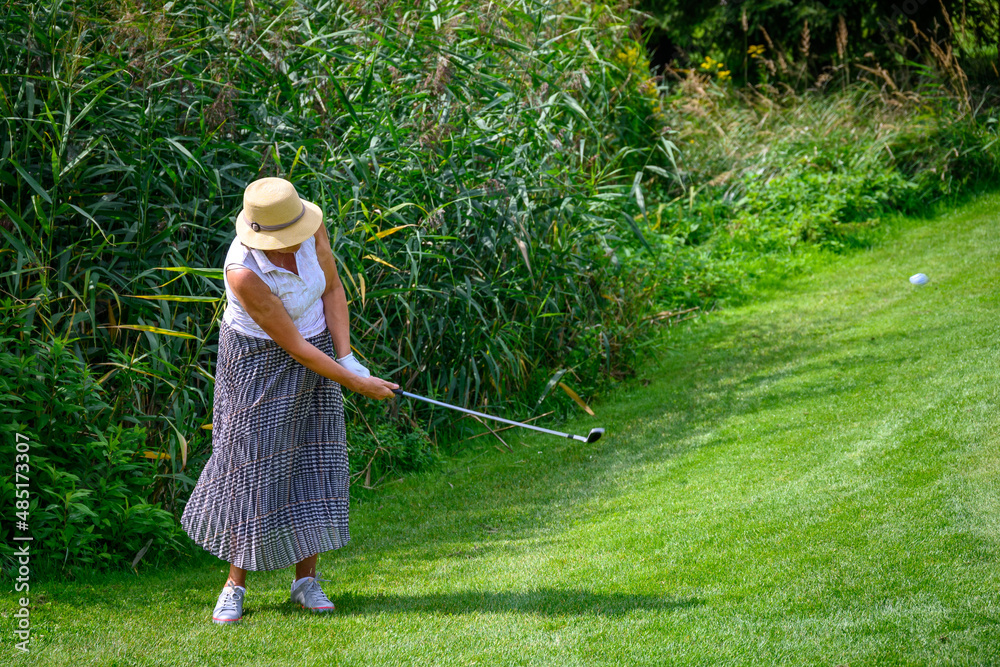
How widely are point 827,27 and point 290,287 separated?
34.2 feet

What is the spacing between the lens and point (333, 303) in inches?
149

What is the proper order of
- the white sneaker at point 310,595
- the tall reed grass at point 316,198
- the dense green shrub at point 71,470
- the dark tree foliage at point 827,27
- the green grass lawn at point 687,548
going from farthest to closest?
the dark tree foliage at point 827,27 → the tall reed grass at point 316,198 → the dense green shrub at point 71,470 → the white sneaker at point 310,595 → the green grass lawn at point 687,548

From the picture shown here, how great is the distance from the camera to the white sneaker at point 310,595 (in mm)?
3688

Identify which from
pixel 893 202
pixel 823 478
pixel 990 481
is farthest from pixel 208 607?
pixel 893 202

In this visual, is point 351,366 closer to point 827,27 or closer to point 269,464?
point 269,464

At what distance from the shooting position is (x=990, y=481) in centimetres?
411

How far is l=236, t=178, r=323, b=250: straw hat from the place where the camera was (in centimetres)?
343

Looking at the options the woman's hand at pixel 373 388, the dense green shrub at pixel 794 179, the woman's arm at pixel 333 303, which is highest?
the woman's arm at pixel 333 303

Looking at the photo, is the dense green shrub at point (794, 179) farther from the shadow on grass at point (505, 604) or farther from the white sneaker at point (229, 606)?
the white sneaker at point (229, 606)

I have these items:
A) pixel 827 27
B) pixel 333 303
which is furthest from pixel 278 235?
pixel 827 27

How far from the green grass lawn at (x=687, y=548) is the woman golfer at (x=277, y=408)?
0.94 feet

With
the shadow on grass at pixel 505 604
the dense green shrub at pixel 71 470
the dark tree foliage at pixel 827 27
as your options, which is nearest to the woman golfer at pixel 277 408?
the shadow on grass at pixel 505 604

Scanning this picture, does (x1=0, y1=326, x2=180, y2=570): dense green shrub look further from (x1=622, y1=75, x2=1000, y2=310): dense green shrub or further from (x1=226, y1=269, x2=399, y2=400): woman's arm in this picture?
(x1=622, y1=75, x2=1000, y2=310): dense green shrub

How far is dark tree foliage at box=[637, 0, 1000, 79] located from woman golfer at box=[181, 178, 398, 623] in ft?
28.1
